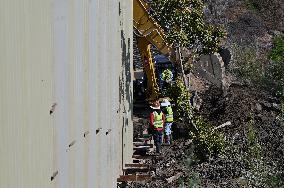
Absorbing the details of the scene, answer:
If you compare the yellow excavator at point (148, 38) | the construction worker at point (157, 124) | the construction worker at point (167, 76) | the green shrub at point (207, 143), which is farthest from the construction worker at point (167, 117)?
the construction worker at point (167, 76)

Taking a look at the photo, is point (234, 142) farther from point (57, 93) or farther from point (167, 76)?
point (57, 93)

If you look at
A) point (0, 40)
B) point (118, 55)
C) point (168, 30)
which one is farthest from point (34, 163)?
point (168, 30)

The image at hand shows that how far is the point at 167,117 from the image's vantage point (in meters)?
17.0

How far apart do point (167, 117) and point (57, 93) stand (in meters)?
11.5

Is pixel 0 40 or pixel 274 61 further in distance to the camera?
pixel 274 61

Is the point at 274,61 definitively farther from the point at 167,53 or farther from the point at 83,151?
the point at 83,151

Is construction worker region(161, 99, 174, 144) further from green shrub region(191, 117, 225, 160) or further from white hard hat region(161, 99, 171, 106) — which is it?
green shrub region(191, 117, 225, 160)

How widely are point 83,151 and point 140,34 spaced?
12532mm

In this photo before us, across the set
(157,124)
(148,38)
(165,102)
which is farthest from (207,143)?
(148,38)

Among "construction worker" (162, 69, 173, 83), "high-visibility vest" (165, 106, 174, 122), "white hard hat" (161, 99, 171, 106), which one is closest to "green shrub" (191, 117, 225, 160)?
"white hard hat" (161, 99, 171, 106)

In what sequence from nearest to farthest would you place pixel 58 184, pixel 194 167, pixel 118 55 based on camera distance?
pixel 58 184, pixel 118 55, pixel 194 167

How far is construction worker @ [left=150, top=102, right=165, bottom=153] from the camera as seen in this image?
16.0 metres

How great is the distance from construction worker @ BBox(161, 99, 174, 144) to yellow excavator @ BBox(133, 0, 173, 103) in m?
1.11

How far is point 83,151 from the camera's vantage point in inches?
273
